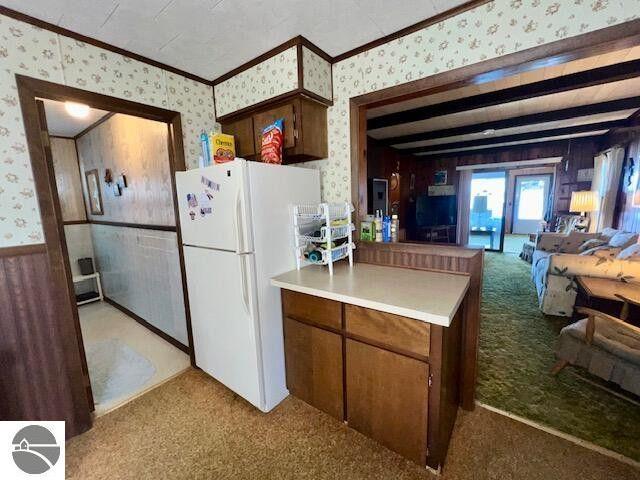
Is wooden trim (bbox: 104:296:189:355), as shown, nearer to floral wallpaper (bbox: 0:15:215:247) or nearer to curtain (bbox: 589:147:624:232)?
floral wallpaper (bbox: 0:15:215:247)

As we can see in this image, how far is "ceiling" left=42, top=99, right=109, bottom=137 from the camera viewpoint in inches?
103

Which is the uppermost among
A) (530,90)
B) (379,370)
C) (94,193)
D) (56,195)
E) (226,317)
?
(530,90)

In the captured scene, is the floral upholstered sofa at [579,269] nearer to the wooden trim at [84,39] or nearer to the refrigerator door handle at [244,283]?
the refrigerator door handle at [244,283]

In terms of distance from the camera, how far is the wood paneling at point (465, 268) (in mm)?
1585

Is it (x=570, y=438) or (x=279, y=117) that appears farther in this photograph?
(x=279, y=117)

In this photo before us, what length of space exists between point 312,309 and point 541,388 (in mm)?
1762

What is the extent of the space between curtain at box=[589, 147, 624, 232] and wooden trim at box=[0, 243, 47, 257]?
6931mm

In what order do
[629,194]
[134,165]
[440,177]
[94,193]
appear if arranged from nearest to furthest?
1. [134,165]
2. [94,193]
3. [629,194]
4. [440,177]

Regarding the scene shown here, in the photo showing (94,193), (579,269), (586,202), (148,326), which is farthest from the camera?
(586,202)

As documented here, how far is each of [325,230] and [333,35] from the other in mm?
1225

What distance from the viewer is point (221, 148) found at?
77.4 inches

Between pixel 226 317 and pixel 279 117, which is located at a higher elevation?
pixel 279 117

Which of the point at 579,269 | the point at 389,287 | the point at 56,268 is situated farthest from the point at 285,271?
the point at 579,269

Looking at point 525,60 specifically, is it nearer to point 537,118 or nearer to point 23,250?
point 23,250
